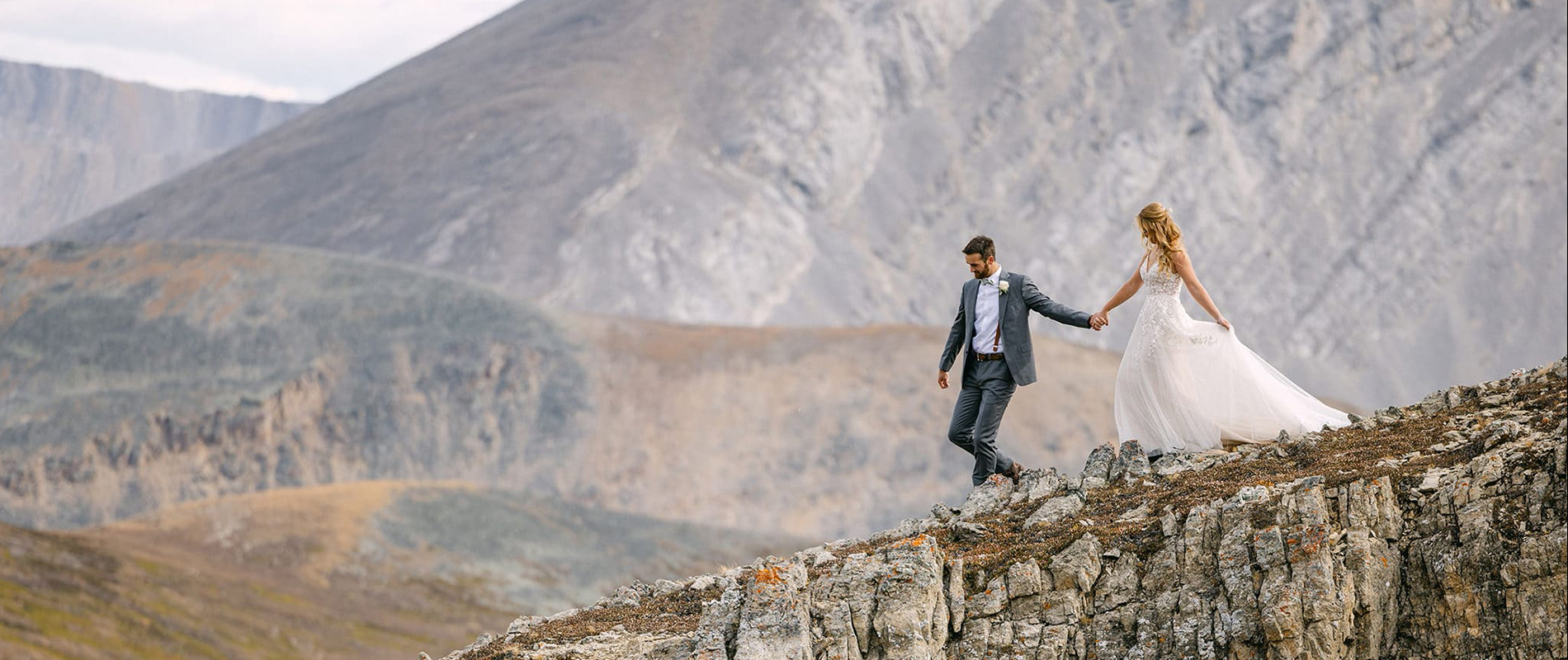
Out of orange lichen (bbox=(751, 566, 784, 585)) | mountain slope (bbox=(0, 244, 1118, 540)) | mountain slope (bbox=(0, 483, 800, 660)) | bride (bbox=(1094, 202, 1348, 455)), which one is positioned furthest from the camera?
mountain slope (bbox=(0, 244, 1118, 540))

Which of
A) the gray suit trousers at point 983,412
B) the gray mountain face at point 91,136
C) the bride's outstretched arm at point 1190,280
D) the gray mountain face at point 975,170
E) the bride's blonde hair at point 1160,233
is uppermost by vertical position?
the gray mountain face at point 91,136

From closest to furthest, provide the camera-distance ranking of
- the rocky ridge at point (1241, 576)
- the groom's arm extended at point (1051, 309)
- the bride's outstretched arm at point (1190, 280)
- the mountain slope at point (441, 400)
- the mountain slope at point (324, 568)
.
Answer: the rocky ridge at point (1241, 576) < the bride's outstretched arm at point (1190, 280) < the groom's arm extended at point (1051, 309) < the mountain slope at point (324, 568) < the mountain slope at point (441, 400)

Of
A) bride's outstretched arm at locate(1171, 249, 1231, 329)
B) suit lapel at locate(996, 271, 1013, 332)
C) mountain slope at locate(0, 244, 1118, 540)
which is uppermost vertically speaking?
mountain slope at locate(0, 244, 1118, 540)

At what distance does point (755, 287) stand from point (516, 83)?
23.3 m

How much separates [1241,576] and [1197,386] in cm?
286

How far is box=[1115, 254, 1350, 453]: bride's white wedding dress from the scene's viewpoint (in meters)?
11.7

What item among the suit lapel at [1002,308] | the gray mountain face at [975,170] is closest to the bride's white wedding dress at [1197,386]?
the suit lapel at [1002,308]

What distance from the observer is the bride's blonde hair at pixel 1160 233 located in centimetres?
1137

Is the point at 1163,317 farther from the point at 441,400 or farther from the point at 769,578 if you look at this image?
the point at 441,400

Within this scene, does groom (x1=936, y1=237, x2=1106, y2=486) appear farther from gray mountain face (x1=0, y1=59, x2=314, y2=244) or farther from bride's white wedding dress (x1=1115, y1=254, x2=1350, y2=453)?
gray mountain face (x1=0, y1=59, x2=314, y2=244)

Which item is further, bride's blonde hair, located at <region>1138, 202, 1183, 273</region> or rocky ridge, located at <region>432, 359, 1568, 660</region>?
bride's blonde hair, located at <region>1138, 202, 1183, 273</region>

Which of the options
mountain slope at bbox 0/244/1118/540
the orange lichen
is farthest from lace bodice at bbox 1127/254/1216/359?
mountain slope at bbox 0/244/1118/540

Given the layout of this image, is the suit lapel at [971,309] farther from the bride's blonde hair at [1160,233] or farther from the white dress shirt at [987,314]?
the bride's blonde hair at [1160,233]

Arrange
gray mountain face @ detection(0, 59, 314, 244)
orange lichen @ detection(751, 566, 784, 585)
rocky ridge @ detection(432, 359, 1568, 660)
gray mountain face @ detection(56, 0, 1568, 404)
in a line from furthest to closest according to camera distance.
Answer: gray mountain face @ detection(0, 59, 314, 244) < gray mountain face @ detection(56, 0, 1568, 404) < orange lichen @ detection(751, 566, 784, 585) < rocky ridge @ detection(432, 359, 1568, 660)
